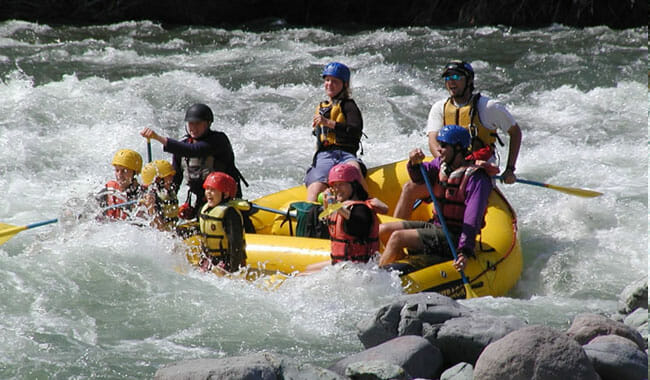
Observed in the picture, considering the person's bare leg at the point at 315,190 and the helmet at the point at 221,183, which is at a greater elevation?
the helmet at the point at 221,183

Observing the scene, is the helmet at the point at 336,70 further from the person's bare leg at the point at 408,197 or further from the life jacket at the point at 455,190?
the life jacket at the point at 455,190

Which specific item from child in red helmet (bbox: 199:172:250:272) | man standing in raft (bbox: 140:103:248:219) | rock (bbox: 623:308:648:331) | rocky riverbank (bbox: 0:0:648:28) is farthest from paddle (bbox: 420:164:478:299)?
rocky riverbank (bbox: 0:0:648:28)

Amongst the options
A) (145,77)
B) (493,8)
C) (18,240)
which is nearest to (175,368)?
(18,240)

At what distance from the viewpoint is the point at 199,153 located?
6129 millimetres

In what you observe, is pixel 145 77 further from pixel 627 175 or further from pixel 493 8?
pixel 493 8

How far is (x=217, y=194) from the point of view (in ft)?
18.7

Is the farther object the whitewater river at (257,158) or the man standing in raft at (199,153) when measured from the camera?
the man standing in raft at (199,153)

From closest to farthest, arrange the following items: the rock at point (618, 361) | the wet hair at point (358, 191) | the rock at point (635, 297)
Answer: the rock at point (618, 361), the rock at point (635, 297), the wet hair at point (358, 191)

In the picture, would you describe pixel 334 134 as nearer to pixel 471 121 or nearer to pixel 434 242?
pixel 471 121

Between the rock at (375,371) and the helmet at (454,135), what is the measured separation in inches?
89.7

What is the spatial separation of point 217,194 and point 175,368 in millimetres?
2121

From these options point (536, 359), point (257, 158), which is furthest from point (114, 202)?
point (536, 359)

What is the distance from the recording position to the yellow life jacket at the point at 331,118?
6570mm

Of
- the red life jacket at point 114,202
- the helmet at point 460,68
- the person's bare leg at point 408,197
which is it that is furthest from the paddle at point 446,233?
the red life jacket at point 114,202
